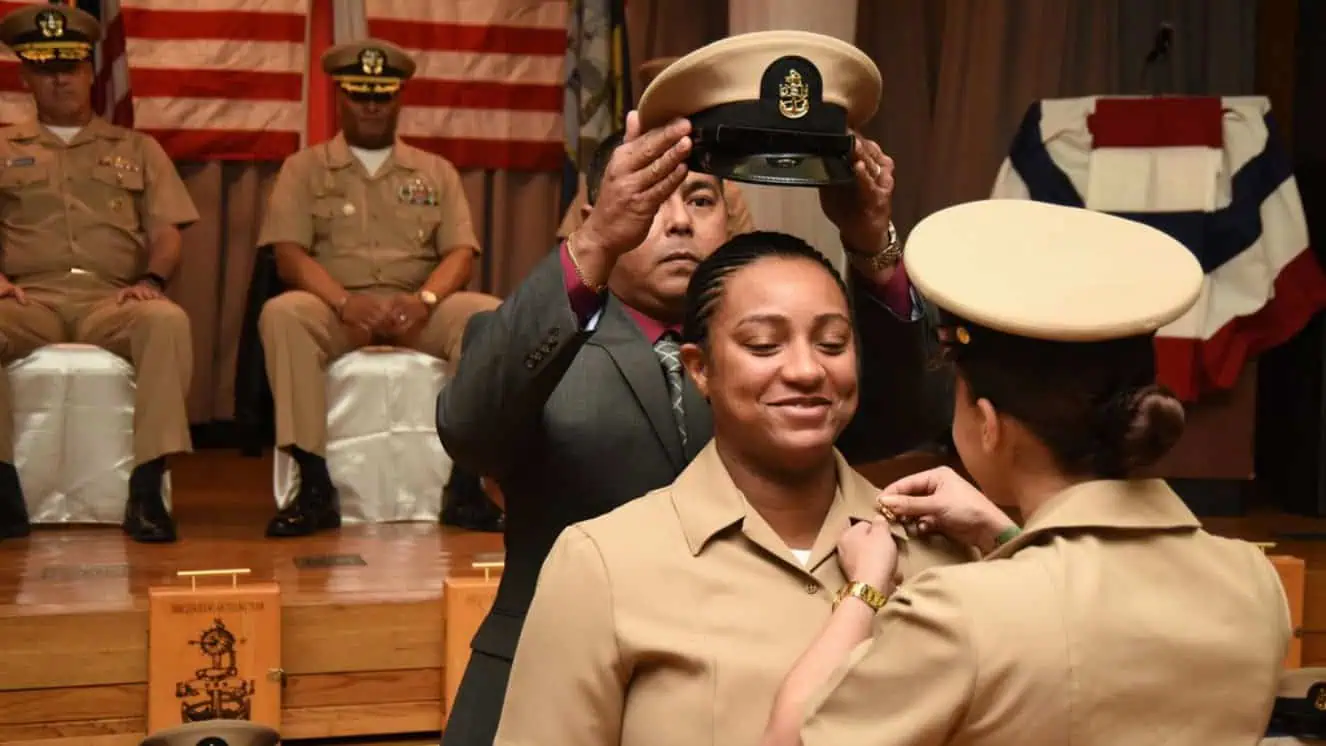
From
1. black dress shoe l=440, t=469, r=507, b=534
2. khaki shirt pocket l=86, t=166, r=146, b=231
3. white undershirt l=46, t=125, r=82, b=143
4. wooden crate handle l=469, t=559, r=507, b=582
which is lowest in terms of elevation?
black dress shoe l=440, t=469, r=507, b=534

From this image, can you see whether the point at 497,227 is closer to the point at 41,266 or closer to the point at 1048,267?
the point at 41,266

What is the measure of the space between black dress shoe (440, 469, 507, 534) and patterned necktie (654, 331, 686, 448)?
2.96 meters

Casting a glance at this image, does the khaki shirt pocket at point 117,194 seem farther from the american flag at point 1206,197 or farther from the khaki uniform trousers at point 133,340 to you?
the american flag at point 1206,197

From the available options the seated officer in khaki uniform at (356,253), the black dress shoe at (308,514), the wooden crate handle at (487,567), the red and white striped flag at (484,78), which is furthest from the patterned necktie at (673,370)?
the red and white striped flag at (484,78)

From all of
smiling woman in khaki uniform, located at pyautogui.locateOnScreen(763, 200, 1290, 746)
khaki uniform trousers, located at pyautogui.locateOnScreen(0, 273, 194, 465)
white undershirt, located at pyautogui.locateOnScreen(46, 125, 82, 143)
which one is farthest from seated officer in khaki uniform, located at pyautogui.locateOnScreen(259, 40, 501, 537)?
smiling woman in khaki uniform, located at pyautogui.locateOnScreen(763, 200, 1290, 746)

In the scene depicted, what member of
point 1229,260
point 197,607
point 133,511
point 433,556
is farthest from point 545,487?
point 1229,260

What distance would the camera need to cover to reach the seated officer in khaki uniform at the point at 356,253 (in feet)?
16.1

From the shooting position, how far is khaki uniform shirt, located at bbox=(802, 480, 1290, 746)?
4.37 ft

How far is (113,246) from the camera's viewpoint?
5.28m

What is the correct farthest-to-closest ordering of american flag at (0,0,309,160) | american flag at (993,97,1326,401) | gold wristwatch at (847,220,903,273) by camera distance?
1. american flag at (0,0,309,160)
2. american flag at (993,97,1326,401)
3. gold wristwatch at (847,220,903,273)

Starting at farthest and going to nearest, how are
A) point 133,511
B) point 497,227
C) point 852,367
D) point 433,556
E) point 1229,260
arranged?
1. point 497,227
2. point 1229,260
3. point 133,511
4. point 433,556
5. point 852,367

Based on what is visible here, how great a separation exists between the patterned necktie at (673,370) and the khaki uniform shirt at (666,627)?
27 centimetres

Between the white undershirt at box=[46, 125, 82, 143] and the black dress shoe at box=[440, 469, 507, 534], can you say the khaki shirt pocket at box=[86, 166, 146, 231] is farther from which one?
the black dress shoe at box=[440, 469, 507, 534]

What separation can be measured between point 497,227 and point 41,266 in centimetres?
Result: 198
